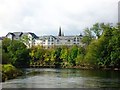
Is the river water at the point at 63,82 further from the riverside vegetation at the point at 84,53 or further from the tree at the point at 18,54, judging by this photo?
the tree at the point at 18,54

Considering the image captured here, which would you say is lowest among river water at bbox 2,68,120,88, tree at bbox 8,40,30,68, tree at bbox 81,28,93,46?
river water at bbox 2,68,120,88

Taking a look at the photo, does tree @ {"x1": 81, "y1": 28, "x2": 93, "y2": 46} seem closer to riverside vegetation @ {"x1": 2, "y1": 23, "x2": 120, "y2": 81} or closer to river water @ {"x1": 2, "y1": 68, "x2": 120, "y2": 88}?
riverside vegetation @ {"x1": 2, "y1": 23, "x2": 120, "y2": 81}

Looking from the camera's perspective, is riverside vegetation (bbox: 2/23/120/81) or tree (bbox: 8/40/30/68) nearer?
riverside vegetation (bbox: 2/23/120/81)

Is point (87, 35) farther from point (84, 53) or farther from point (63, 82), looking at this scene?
point (63, 82)

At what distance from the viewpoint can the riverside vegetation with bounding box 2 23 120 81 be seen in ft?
269

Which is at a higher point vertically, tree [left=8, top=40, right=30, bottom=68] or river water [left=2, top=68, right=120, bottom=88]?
tree [left=8, top=40, right=30, bottom=68]

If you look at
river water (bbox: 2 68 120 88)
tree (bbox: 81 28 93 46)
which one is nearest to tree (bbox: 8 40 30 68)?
tree (bbox: 81 28 93 46)

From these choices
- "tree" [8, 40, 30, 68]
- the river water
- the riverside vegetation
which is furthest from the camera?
"tree" [8, 40, 30, 68]

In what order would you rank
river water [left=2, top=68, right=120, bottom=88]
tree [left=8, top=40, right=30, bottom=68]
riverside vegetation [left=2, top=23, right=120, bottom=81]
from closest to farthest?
river water [left=2, top=68, right=120, bottom=88] → riverside vegetation [left=2, top=23, right=120, bottom=81] → tree [left=8, top=40, right=30, bottom=68]

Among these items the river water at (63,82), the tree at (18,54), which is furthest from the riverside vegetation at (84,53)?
the river water at (63,82)

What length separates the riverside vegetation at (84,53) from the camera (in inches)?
3223

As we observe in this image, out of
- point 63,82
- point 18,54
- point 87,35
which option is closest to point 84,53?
point 87,35

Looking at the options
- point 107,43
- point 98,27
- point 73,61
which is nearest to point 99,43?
point 107,43

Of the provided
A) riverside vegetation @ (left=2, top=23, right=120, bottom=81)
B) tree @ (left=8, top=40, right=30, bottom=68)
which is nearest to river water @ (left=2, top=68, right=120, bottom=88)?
riverside vegetation @ (left=2, top=23, right=120, bottom=81)
